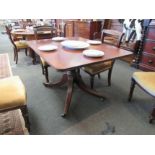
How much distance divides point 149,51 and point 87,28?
200cm

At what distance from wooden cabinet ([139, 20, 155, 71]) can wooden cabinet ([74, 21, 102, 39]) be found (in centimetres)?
171

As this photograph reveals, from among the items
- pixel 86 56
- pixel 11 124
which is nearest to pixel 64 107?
pixel 11 124

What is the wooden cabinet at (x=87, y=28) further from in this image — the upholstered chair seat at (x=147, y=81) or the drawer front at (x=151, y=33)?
the upholstered chair seat at (x=147, y=81)

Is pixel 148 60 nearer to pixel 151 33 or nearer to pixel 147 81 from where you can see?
pixel 151 33

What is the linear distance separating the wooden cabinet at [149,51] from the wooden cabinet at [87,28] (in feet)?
5.61

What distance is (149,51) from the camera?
2.82 metres

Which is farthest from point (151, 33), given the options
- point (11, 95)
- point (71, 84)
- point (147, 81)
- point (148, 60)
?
point (11, 95)

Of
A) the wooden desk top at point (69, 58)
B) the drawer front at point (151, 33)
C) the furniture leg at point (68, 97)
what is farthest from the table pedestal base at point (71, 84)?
the drawer front at point (151, 33)

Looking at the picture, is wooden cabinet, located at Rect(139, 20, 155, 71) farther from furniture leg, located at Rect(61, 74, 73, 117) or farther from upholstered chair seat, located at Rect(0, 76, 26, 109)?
upholstered chair seat, located at Rect(0, 76, 26, 109)

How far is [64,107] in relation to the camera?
185 cm

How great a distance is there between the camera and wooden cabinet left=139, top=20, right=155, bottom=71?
271 cm
